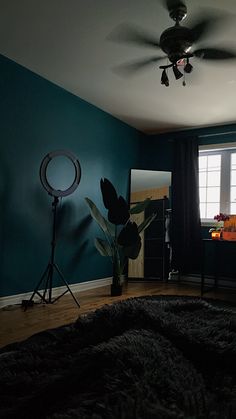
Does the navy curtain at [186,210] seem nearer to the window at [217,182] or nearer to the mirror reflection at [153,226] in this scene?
the mirror reflection at [153,226]

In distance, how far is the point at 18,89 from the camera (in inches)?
121

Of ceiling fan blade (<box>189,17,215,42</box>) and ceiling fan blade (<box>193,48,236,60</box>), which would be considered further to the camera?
ceiling fan blade (<box>193,48,236,60</box>)

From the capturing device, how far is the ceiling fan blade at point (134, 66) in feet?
9.28

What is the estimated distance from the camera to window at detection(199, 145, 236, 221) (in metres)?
4.49

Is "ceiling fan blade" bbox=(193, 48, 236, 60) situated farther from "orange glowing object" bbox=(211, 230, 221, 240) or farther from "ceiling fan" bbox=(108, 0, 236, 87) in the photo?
"orange glowing object" bbox=(211, 230, 221, 240)

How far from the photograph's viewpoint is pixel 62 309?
290 centimetres

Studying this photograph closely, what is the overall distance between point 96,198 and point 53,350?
10.6 ft

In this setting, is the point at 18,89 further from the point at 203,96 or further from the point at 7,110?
the point at 203,96

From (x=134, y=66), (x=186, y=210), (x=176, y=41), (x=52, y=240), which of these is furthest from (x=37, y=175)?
(x=186, y=210)

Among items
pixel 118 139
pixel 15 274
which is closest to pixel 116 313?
pixel 15 274

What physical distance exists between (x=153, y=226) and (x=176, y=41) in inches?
110

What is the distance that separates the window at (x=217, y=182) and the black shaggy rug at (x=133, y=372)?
374cm

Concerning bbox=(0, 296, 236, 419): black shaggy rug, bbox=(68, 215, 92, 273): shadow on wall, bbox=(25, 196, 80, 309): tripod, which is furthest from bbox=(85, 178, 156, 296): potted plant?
bbox=(0, 296, 236, 419): black shaggy rug

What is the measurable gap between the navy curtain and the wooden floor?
420mm
